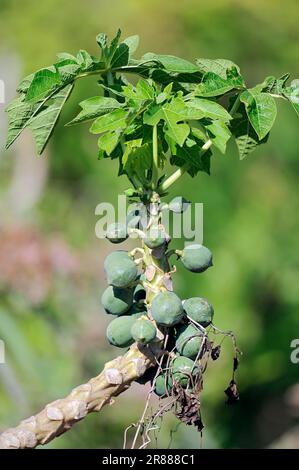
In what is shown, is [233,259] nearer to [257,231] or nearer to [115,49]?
[257,231]

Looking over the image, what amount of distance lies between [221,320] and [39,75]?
2429 mm

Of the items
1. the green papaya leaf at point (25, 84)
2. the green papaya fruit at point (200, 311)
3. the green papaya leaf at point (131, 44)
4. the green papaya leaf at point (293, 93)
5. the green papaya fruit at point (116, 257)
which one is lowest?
the green papaya fruit at point (200, 311)

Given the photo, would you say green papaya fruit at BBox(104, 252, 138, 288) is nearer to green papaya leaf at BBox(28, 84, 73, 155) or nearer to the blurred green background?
green papaya leaf at BBox(28, 84, 73, 155)

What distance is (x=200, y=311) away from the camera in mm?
1353

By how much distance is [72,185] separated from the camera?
3.83 m

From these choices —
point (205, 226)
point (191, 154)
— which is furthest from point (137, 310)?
point (205, 226)

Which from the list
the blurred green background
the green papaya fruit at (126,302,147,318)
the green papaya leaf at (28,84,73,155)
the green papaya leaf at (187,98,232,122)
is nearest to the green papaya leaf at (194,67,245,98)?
the green papaya leaf at (187,98,232,122)

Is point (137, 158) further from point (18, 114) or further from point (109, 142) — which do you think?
point (18, 114)

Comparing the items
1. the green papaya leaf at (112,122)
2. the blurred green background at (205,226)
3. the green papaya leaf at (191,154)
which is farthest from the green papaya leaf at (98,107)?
the blurred green background at (205,226)

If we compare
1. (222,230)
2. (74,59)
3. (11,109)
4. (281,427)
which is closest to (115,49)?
(74,59)

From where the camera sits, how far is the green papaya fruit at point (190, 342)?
1342 mm

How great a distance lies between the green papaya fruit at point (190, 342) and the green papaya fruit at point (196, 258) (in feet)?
0.30

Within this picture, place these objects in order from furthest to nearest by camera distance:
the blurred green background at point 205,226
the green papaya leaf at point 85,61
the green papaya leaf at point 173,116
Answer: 1. the blurred green background at point 205,226
2. the green papaya leaf at point 85,61
3. the green papaya leaf at point 173,116

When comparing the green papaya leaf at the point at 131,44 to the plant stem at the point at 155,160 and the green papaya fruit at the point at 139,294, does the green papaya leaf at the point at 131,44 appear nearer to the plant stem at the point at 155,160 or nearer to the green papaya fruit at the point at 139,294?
the plant stem at the point at 155,160
